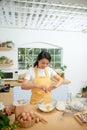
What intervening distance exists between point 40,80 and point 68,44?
8.19 feet

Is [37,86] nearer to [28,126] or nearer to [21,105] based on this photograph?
[21,105]

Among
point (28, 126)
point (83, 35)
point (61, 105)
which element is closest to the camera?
point (28, 126)

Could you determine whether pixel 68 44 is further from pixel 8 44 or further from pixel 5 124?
pixel 5 124

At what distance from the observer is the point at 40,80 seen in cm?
225

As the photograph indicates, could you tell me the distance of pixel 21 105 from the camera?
4.98 feet

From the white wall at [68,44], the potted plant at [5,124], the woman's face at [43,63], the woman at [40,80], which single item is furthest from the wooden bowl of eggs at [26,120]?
the white wall at [68,44]

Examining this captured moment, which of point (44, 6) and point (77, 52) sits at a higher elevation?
point (44, 6)

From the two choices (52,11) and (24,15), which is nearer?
(52,11)

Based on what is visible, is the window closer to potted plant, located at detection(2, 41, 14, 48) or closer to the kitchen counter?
potted plant, located at detection(2, 41, 14, 48)

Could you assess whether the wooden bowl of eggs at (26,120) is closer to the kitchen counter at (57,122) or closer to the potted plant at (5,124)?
the kitchen counter at (57,122)

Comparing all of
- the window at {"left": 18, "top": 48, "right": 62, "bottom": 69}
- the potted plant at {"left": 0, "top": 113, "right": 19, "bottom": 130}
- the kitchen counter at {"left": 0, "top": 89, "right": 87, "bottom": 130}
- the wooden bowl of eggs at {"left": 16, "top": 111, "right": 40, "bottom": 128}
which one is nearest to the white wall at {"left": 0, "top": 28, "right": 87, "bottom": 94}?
the window at {"left": 18, "top": 48, "right": 62, "bottom": 69}

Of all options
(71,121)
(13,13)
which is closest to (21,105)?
(71,121)

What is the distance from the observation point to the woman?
209cm

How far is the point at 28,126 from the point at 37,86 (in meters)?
0.73
